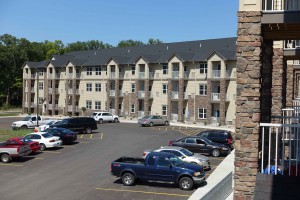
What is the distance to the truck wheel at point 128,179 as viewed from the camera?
20391 millimetres

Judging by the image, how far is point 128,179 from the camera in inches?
804

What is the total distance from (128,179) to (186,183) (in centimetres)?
312

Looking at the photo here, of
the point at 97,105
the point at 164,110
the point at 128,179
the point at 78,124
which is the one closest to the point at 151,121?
the point at 164,110

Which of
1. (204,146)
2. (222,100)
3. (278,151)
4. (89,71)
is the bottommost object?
(204,146)

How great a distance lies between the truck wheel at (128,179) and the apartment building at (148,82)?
34.5 metres

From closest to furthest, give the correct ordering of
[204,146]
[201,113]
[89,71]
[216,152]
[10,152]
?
[10,152] → [216,152] → [204,146] → [201,113] → [89,71]

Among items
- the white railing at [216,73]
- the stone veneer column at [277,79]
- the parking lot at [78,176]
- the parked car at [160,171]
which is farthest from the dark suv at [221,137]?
the white railing at [216,73]

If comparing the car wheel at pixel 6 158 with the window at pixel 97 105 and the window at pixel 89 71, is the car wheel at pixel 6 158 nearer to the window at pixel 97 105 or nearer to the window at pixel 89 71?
the window at pixel 97 105

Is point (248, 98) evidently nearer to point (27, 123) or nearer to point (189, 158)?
point (189, 158)

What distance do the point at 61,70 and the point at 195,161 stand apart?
55.7m

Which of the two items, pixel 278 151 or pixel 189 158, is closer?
pixel 278 151

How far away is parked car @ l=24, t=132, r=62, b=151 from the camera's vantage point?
31328 mm

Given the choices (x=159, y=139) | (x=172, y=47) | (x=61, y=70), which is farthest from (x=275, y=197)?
(x=61, y=70)

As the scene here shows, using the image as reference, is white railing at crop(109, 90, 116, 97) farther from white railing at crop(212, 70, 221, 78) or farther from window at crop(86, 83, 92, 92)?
white railing at crop(212, 70, 221, 78)
